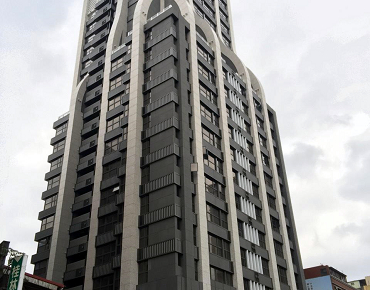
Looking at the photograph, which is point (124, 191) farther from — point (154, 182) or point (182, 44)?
point (182, 44)

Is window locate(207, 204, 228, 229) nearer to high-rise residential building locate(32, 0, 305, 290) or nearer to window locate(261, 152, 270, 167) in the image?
high-rise residential building locate(32, 0, 305, 290)

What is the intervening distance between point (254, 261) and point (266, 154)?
24263mm

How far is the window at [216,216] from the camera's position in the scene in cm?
5566

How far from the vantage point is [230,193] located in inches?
2381

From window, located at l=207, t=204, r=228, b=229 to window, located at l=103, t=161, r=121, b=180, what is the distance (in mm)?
14108

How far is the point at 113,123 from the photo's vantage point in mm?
66438

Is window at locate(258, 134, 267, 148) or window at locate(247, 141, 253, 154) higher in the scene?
window at locate(258, 134, 267, 148)

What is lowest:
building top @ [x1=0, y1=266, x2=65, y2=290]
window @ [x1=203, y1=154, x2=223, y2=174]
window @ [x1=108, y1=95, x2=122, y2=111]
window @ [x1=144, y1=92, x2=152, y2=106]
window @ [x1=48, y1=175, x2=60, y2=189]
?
building top @ [x1=0, y1=266, x2=65, y2=290]

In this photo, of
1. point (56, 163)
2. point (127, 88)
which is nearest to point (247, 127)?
point (127, 88)

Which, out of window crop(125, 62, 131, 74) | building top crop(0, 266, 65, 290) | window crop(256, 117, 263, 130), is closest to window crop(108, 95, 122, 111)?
window crop(125, 62, 131, 74)

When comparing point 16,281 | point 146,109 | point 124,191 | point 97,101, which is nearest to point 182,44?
point 146,109

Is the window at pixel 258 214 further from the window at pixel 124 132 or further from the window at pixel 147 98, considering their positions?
the window at pixel 147 98

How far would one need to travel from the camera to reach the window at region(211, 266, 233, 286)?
2033 inches

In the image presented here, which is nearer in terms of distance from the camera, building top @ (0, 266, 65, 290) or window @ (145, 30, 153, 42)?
building top @ (0, 266, 65, 290)
